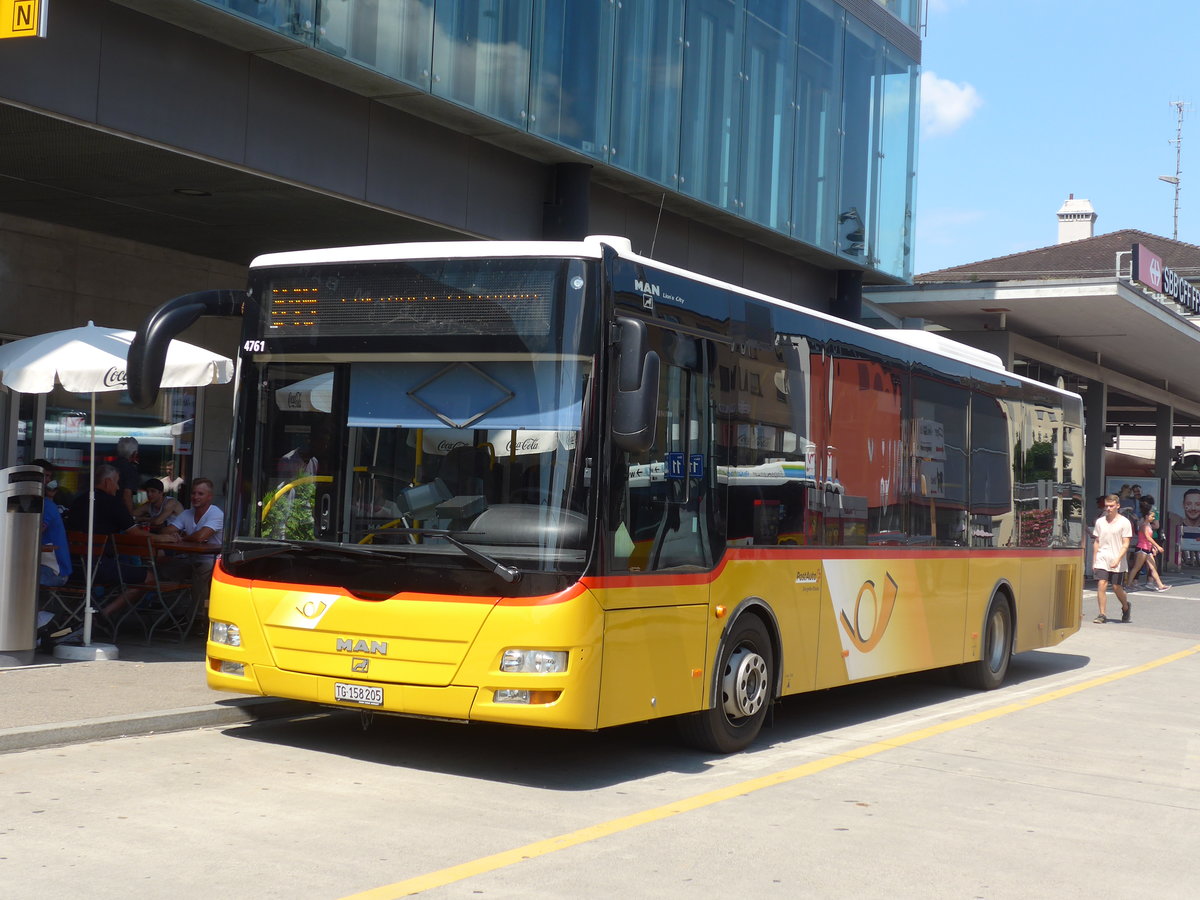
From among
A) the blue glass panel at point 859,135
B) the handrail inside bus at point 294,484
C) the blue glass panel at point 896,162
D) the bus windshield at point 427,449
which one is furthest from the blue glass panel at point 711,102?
the handrail inside bus at point 294,484

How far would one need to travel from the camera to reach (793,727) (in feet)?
35.4

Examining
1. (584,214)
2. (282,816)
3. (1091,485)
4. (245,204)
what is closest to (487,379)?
(282,816)

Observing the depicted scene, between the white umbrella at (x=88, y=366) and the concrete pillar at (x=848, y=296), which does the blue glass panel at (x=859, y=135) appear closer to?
the concrete pillar at (x=848, y=296)

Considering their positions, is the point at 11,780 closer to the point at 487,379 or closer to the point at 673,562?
the point at 487,379

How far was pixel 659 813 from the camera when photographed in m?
7.30

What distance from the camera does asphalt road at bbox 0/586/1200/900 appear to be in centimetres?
585

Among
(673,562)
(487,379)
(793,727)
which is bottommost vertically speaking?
(793,727)

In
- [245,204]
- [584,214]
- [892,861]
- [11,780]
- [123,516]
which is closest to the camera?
[892,861]

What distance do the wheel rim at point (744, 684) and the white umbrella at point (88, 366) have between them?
473cm

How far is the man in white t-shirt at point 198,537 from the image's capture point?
12828 millimetres

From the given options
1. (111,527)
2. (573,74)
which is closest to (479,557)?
Answer: (111,527)

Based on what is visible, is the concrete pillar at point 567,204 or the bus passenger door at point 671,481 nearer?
the bus passenger door at point 671,481

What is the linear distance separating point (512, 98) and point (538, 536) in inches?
336

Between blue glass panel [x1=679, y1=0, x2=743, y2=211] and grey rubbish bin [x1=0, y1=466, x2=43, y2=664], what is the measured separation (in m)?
9.76
